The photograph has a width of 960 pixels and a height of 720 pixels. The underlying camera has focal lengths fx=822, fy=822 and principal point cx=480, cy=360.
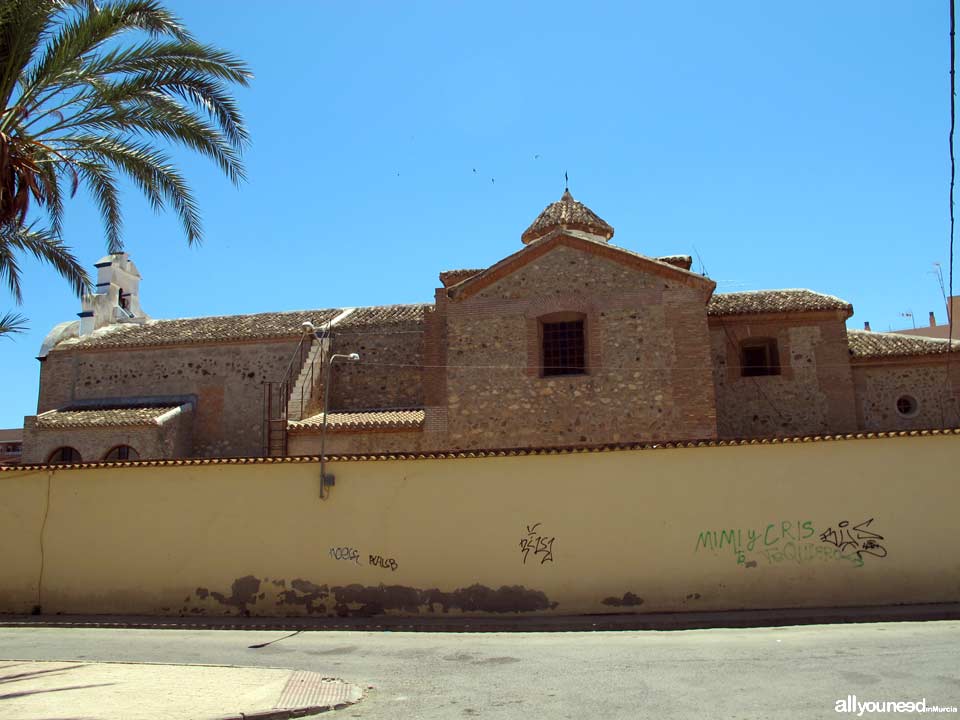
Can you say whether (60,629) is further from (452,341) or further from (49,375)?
(49,375)

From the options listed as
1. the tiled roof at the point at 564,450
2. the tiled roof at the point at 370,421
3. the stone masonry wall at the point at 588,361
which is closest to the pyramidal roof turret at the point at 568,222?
the stone masonry wall at the point at 588,361

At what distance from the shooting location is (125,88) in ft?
34.1

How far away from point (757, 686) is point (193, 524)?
9.23 metres

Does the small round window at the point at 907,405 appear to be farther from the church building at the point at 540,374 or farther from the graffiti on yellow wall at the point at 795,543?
the graffiti on yellow wall at the point at 795,543

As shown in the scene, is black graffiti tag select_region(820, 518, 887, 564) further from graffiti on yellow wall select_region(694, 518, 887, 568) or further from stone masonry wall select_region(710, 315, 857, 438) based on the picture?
stone masonry wall select_region(710, 315, 857, 438)

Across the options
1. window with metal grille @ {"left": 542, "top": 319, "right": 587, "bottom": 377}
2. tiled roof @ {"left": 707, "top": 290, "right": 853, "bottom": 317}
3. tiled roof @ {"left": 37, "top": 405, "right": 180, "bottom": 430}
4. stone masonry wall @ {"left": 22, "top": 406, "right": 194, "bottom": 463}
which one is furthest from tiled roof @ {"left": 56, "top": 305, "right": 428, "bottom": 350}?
tiled roof @ {"left": 707, "top": 290, "right": 853, "bottom": 317}

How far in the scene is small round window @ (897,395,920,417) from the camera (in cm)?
2050

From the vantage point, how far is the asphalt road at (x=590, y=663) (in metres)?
6.54

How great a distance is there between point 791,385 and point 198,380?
1727cm

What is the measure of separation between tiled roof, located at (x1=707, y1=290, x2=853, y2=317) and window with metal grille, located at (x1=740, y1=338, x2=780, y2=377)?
84cm

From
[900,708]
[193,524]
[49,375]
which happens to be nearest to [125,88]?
[193,524]

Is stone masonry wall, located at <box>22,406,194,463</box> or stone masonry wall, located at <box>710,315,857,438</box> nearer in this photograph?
stone masonry wall, located at <box>710,315,857,438</box>

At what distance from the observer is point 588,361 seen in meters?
19.0

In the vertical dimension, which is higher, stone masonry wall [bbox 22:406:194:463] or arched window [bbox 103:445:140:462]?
stone masonry wall [bbox 22:406:194:463]
